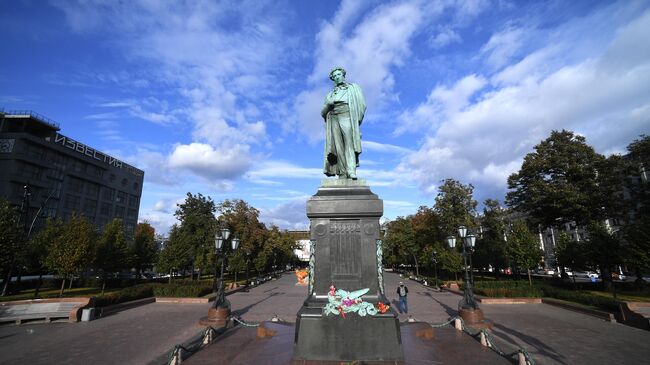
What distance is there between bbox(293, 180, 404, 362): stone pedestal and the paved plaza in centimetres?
407

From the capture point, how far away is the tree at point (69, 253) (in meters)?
20.2

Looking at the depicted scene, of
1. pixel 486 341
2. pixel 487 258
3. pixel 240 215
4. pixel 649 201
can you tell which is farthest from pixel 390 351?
pixel 487 258

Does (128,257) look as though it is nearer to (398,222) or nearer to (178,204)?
(178,204)

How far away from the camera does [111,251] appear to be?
2564 centimetres

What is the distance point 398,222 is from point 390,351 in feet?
173

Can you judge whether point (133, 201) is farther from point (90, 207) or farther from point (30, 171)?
point (30, 171)

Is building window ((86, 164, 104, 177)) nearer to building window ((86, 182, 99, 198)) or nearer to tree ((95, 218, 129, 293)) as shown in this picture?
building window ((86, 182, 99, 198))

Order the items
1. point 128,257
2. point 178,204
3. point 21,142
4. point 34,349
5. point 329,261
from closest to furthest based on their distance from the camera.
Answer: point 329,261 → point 34,349 → point 128,257 → point 178,204 → point 21,142

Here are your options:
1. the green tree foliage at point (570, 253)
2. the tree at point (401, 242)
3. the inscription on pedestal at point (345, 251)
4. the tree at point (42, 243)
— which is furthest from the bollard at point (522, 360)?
the tree at point (401, 242)

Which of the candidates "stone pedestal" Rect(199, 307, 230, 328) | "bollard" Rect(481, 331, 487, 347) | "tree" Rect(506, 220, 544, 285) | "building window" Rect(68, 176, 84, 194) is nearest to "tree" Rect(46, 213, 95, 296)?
"stone pedestal" Rect(199, 307, 230, 328)

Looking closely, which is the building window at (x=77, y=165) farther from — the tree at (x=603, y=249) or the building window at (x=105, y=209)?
the tree at (x=603, y=249)

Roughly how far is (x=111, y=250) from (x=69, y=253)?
5.46 m

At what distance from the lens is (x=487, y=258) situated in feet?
133

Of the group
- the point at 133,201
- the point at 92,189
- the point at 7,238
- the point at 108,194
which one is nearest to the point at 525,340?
the point at 7,238
